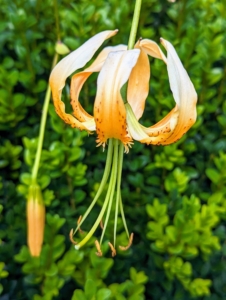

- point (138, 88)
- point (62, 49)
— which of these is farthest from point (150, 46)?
point (62, 49)

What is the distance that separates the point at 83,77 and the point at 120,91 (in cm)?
16

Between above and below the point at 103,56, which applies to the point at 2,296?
below

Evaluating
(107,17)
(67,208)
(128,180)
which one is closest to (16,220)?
(67,208)

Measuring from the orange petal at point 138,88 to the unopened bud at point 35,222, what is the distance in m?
0.24

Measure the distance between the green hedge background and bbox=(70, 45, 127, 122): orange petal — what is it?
6.0 inches

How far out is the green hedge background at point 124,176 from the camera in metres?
0.86

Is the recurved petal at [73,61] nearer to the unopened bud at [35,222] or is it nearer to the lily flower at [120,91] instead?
the lily flower at [120,91]

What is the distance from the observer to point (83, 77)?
698 millimetres

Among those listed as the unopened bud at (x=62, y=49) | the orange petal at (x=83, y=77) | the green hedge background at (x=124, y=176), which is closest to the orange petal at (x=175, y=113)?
the orange petal at (x=83, y=77)

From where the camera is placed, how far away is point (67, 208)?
91 centimetres

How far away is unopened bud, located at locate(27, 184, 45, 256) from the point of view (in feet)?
2.57

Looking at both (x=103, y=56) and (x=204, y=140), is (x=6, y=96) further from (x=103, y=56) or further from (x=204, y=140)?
(x=204, y=140)

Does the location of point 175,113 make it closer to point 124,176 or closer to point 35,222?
point 35,222

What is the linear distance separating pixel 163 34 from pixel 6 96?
1.25 ft
